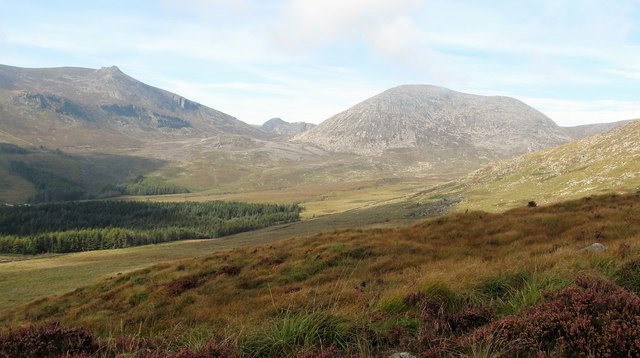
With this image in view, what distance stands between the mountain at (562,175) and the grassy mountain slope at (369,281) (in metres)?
57.3

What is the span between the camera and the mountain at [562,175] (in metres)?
94.0

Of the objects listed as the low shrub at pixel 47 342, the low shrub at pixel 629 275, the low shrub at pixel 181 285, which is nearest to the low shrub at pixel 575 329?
the low shrub at pixel 629 275

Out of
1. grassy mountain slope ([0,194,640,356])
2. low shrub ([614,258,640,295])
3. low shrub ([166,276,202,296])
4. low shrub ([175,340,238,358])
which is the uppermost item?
low shrub ([614,258,640,295])

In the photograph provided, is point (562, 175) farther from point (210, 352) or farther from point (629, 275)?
point (210, 352)

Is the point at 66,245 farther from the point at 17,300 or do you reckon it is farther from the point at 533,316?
the point at 533,316

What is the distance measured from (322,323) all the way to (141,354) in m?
3.34

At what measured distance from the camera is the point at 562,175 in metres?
117

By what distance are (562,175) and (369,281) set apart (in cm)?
11498

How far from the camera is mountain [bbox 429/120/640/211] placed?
308ft

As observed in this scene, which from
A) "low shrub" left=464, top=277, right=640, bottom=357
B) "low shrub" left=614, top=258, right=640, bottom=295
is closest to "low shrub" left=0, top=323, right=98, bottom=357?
Result: "low shrub" left=464, top=277, right=640, bottom=357

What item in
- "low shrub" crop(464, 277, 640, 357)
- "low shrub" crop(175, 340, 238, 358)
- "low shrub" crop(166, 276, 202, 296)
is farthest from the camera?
"low shrub" crop(166, 276, 202, 296)

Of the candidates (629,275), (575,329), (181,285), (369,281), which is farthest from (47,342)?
(181,285)

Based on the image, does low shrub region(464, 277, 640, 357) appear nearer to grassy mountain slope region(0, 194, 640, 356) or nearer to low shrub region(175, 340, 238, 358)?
grassy mountain slope region(0, 194, 640, 356)

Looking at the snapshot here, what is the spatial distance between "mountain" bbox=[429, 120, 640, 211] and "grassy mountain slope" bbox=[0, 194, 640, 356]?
57329mm
